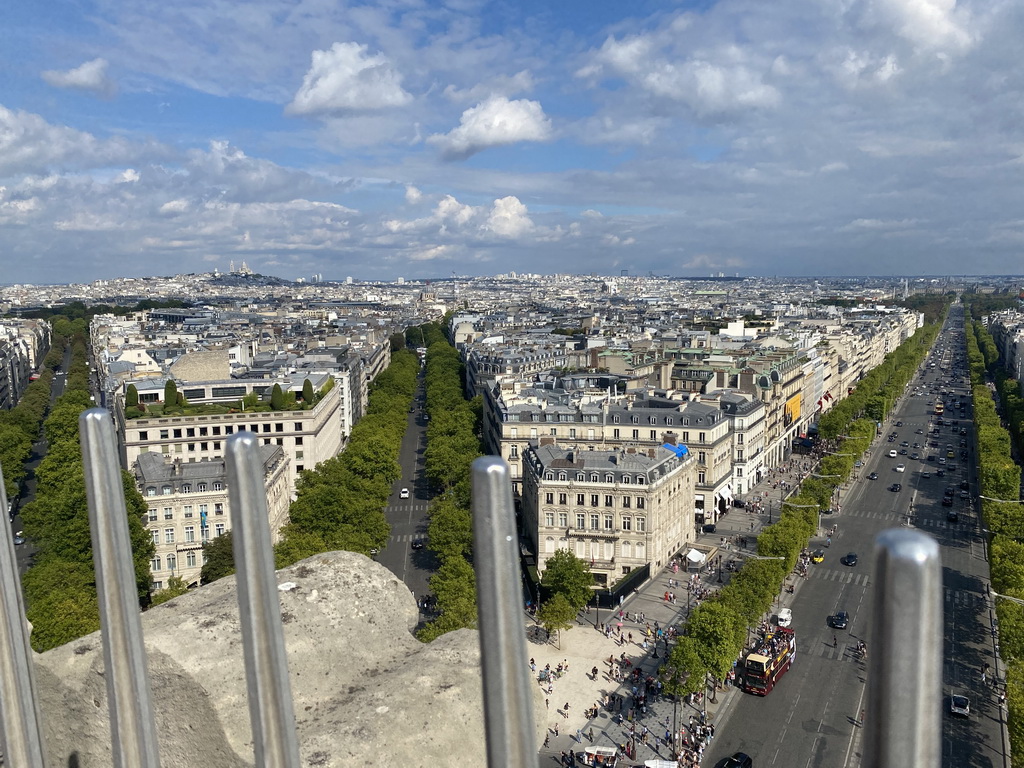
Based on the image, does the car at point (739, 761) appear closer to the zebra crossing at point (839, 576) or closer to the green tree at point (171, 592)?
the zebra crossing at point (839, 576)

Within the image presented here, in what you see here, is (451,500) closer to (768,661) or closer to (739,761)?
(768,661)

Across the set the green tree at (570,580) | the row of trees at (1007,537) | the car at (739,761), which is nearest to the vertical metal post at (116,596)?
the car at (739,761)

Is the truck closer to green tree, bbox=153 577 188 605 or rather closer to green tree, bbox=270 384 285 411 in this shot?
green tree, bbox=153 577 188 605

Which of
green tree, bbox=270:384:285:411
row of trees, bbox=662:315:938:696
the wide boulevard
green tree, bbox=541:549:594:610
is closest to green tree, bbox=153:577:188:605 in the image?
green tree, bbox=541:549:594:610

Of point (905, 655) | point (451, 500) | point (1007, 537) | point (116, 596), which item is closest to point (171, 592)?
point (451, 500)

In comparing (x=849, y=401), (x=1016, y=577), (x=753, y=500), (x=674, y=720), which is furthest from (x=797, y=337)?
(x=674, y=720)
